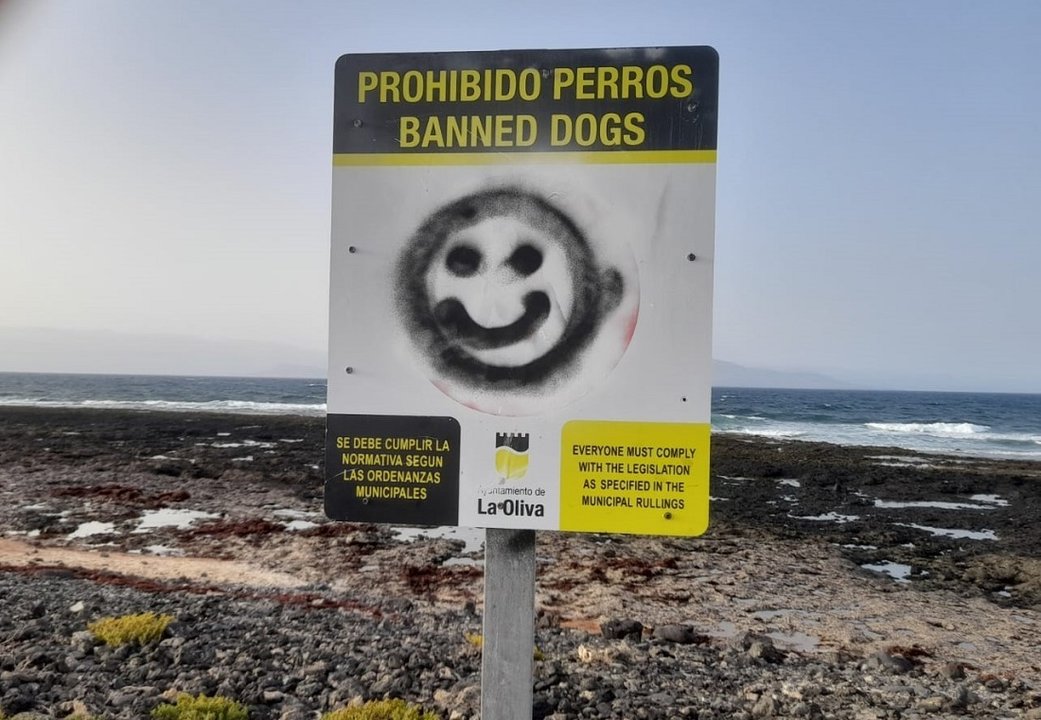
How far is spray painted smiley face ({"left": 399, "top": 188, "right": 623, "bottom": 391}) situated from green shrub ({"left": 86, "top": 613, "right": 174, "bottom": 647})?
4941 mm

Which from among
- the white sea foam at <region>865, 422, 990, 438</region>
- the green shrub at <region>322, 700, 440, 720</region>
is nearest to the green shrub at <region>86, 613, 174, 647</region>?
the green shrub at <region>322, 700, 440, 720</region>

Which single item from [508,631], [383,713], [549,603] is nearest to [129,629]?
[383,713]

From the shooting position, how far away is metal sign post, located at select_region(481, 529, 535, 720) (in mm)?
2807

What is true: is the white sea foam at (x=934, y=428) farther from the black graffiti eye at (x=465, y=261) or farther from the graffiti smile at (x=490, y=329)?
the black graffiti eye at (x=465, y=261)

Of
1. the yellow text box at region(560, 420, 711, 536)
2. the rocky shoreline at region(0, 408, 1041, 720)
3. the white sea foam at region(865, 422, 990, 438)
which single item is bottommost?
the white sea foam at region(865, 422, 990, 438)

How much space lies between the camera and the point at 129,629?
606 centimetres

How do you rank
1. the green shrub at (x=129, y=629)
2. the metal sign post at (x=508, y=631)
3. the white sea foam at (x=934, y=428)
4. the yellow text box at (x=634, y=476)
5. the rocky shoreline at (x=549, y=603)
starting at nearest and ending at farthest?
the yellow text box at (x=634, y=476), the metal sign post at (x=508, y=631), the rocky shoreline at (x=549, y=603), the green shrub at (x=129, y=629), the white sea foam at (x=934, y=428)

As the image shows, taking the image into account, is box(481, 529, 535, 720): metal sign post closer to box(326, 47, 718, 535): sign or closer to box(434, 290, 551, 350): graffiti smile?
box(326, 47, 718, 535): sign

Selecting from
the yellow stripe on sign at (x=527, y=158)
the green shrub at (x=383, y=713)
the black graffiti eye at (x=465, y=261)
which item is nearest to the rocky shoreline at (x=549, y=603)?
the green shrub at (x=383, y=713)

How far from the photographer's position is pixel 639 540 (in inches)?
570

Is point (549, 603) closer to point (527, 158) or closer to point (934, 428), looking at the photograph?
point (527, 158)

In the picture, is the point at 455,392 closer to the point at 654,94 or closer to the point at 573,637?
the point at 654,94

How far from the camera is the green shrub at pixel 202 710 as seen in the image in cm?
459

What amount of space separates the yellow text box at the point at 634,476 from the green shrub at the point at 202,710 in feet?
10.9
